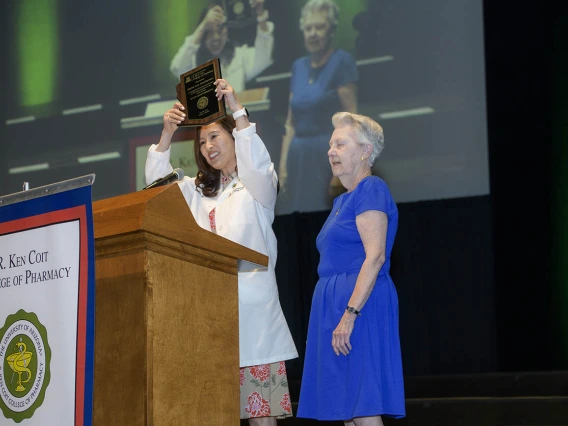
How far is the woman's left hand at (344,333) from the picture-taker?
229 cm

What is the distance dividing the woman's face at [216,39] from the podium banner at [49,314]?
4173mm

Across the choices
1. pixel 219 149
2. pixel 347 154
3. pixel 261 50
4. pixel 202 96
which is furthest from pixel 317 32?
pixel 347 154

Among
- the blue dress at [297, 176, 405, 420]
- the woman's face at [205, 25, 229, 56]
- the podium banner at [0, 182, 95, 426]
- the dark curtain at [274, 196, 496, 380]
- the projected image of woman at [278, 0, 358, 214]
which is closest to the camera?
the podium banner at [0, 182, 95, 426]

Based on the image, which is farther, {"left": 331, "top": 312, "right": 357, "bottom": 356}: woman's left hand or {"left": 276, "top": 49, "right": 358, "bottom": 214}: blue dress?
{"left": 276, "top": 49, "right": 358, "bottom": 214}: blue dress

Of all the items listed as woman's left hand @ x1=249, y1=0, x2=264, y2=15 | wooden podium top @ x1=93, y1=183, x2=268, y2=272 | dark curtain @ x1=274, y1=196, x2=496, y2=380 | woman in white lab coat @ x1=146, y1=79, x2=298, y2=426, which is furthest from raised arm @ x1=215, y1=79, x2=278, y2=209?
woman's left hand @ x1=249, y1=0, x2=264, y2=15

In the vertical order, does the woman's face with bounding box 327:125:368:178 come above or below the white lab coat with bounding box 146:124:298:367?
above

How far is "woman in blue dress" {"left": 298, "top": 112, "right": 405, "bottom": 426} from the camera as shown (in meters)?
2.28

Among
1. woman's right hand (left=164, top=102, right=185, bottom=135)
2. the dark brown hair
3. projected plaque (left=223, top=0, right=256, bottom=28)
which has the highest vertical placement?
projected plaque (left=223, top=0, right=256, bottom=28)

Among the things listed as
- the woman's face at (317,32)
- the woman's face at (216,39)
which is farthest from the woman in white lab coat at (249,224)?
the woman's face at (216,39)

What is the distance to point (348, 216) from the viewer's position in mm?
2447

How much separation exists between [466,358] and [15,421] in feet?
12.9

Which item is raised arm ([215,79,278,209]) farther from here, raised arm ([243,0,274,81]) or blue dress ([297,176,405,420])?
raised arm ([243,0,274,81])

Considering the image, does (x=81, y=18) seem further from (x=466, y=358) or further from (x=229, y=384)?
(x=229, y=384)

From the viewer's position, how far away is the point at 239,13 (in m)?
5.54
